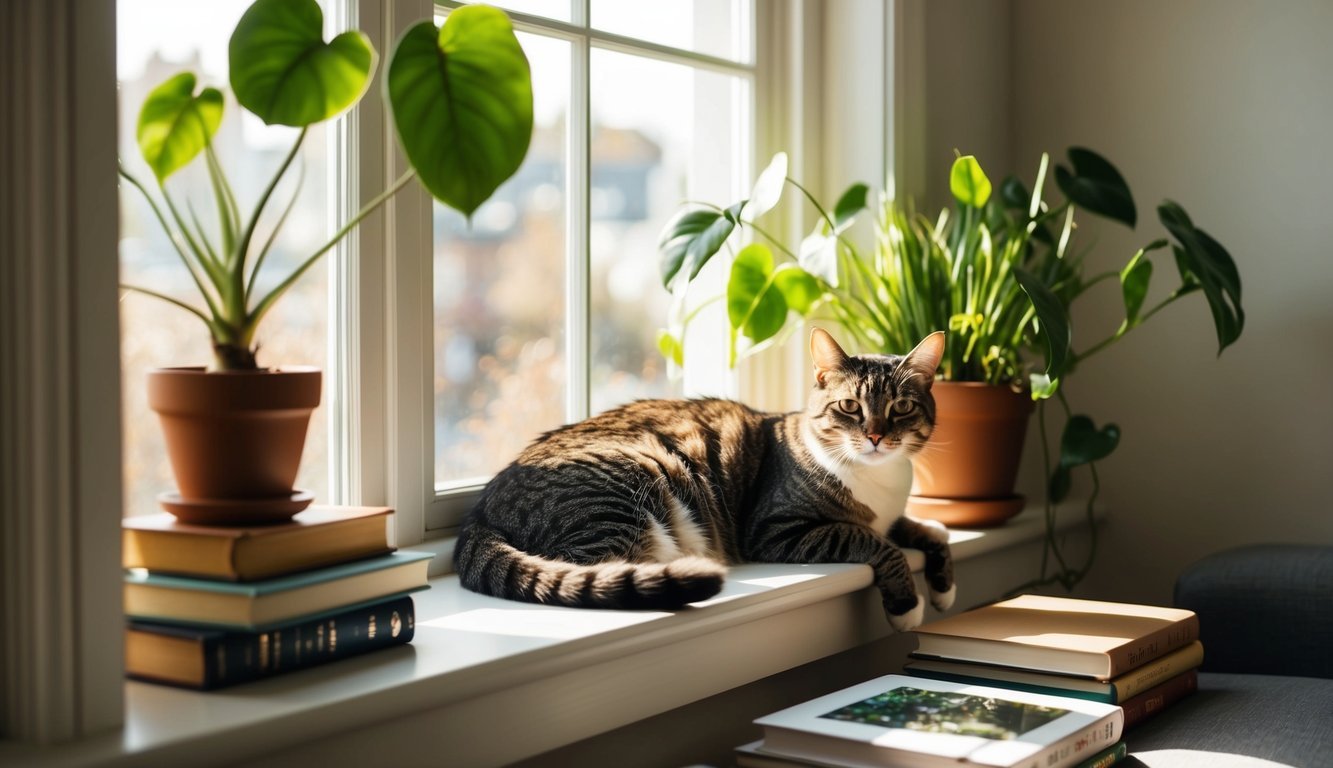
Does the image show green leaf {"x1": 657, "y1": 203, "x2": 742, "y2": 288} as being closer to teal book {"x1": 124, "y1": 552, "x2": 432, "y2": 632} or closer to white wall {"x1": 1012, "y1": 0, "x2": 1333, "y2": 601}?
teal book {"x1": 124, "y1": 552, "x2": 432, "y2": 632}

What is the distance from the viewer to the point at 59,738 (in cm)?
89

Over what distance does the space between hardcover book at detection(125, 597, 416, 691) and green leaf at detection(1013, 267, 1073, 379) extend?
0.90m

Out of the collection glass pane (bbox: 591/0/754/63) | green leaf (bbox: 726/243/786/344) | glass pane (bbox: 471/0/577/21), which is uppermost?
glass pane (bbox: 591/0/754/63)

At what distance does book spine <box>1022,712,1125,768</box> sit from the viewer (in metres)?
1.11

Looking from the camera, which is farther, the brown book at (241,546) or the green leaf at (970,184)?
the green leaf at (970,184)

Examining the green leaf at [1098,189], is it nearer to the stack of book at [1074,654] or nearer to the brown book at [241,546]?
the stack of book at [1074,654]

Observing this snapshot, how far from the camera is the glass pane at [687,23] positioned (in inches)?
73.0

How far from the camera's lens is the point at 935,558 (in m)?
1.75

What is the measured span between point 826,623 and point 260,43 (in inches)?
38.8

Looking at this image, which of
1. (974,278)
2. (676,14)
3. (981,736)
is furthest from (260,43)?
(974,278)

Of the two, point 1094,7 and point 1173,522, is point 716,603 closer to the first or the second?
point 1173,522

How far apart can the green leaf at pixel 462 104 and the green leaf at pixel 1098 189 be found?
1227mm

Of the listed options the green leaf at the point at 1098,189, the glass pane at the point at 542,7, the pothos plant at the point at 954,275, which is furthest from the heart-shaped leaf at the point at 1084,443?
the glass pane at the point at 542,7

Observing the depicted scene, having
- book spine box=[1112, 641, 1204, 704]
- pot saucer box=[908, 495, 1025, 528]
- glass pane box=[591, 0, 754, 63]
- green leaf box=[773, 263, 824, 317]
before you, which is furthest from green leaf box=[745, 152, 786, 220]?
book spine box=[1112, 641, 1204, 704]
